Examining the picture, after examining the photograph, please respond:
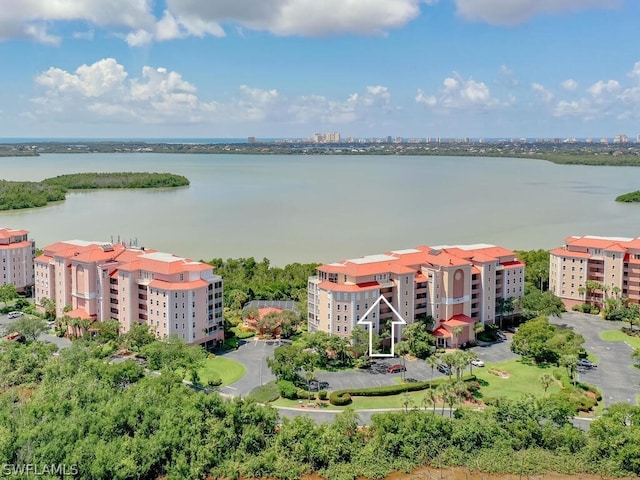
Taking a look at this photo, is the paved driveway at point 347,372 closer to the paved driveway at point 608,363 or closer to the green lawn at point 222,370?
the green lawn at point 222,370

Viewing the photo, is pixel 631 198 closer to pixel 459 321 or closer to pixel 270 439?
pixel 459 321

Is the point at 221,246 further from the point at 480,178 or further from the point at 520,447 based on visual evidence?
the point at 480,178

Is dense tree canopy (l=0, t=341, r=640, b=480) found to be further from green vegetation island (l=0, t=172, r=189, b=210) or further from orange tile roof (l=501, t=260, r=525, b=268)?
green vegetation island (l=0, t=172, r=189, b=210)

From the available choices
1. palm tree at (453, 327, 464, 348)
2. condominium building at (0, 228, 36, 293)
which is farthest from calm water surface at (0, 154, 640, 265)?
palm tree at (453, 327, 464, 348)

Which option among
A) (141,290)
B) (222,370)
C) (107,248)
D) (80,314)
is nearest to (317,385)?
(222,370)

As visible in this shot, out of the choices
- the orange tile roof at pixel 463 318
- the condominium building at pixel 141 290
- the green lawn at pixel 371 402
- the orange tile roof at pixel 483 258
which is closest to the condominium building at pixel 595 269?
the orange tile roof at pixel 483 258

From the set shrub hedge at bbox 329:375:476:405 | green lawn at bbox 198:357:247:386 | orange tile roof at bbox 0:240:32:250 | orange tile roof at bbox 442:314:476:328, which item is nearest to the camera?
shrub hedge at bbox 329:375:476:405
